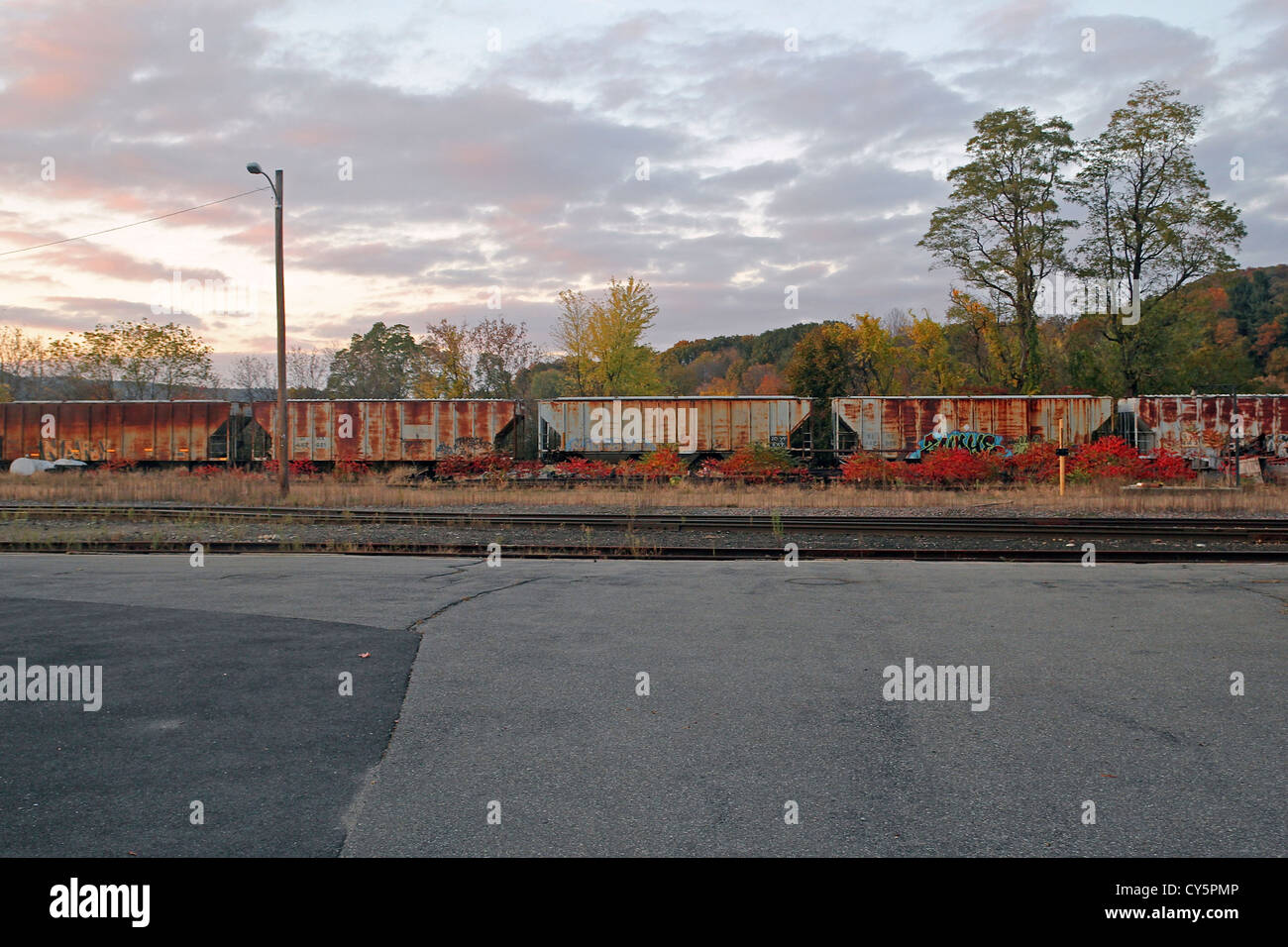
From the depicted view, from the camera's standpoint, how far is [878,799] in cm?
381

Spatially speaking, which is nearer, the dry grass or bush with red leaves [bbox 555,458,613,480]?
the dry grass

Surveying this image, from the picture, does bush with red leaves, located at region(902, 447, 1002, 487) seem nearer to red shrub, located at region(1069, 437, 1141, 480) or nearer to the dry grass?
the dry grass

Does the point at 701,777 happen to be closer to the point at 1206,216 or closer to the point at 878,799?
the point at 878,799

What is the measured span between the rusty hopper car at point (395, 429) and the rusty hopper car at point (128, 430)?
178 cm

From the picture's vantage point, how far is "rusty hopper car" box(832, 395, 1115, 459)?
99.9 feet

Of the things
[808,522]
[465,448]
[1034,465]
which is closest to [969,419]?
[1034,465]

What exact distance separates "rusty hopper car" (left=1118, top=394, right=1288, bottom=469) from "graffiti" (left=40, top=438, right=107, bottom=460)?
4030cm

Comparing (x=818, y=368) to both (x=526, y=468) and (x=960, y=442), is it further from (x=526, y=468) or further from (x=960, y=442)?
(x=526, y=468)

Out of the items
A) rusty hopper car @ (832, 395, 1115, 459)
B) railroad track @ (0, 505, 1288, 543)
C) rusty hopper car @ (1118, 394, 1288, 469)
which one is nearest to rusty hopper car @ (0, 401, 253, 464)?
railroad track @ (0, 505, 1288, 543)

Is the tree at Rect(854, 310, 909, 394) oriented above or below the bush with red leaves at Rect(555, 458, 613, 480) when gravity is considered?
above

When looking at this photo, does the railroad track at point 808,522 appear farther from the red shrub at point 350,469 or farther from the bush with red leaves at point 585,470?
the red shrub at point 350,469
